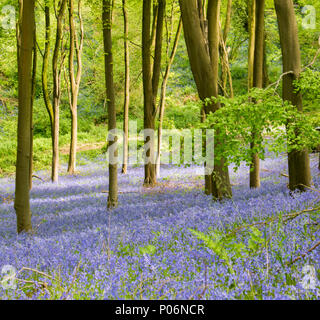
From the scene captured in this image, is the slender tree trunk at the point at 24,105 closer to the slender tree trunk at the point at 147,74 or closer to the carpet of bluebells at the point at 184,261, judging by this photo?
the carpet of bluebells at the point at 184,261

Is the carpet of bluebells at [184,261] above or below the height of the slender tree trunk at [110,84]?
below

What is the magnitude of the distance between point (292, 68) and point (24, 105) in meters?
5.48

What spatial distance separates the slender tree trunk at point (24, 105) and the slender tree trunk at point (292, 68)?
5.01 metres

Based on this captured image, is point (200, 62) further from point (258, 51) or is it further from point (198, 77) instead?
point (258, 51)

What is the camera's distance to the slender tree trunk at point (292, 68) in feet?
22.4

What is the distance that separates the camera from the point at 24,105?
22.9 feet

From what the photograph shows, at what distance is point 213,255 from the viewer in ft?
10.9

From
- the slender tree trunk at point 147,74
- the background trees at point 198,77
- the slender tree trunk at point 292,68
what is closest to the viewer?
the background trees at point 198,77

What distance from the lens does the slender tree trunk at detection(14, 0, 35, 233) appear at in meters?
6.82

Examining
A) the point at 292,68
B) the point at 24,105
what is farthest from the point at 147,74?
the point at 292,68

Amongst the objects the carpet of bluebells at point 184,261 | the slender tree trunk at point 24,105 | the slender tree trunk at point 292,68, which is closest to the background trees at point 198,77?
the slender tree trunk at point 292,68

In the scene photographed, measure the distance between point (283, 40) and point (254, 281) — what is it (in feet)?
19.0

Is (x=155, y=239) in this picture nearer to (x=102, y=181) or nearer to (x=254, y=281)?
(x=254, y=281)
